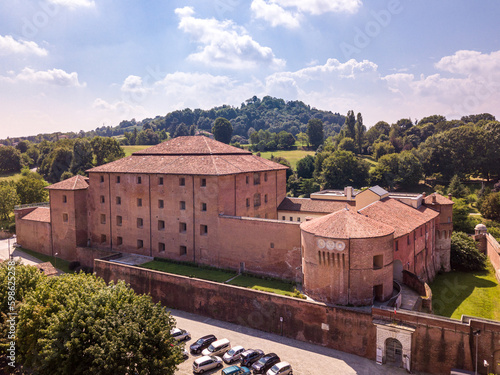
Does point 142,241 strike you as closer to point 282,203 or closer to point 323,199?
point 282,203

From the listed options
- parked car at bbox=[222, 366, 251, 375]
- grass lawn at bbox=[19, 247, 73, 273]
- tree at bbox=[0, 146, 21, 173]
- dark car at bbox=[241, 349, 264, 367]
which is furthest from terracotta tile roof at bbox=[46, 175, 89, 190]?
tree at bbox=[0, 146, 21, 173]

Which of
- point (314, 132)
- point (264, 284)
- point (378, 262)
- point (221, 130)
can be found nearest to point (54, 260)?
point (264, 284)

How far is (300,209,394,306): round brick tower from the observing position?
29359mm

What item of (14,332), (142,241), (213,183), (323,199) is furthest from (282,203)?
(14,332)

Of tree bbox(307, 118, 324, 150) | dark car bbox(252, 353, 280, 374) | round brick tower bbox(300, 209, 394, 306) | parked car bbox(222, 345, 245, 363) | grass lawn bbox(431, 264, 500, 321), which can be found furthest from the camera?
tree bbox(307, 118, 324, 150)

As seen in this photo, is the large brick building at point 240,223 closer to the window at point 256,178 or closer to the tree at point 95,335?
the window at point 256,178

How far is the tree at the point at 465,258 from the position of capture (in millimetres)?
50312

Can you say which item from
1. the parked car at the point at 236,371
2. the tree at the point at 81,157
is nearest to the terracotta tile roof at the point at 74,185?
the parked car at the point at 236,371

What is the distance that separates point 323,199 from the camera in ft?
175

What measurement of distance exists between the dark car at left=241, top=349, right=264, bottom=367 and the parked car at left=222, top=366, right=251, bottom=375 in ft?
4.13

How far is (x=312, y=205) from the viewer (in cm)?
5016

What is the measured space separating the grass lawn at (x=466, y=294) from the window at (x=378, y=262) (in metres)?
11.0

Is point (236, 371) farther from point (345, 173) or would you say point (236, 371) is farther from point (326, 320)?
point (345, 173)

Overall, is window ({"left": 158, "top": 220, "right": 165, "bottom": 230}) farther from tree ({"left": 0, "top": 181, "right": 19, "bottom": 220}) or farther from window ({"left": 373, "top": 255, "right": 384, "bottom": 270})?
tree ({"left": 0, "top": 181, "right": 19, "bottom": 220})
